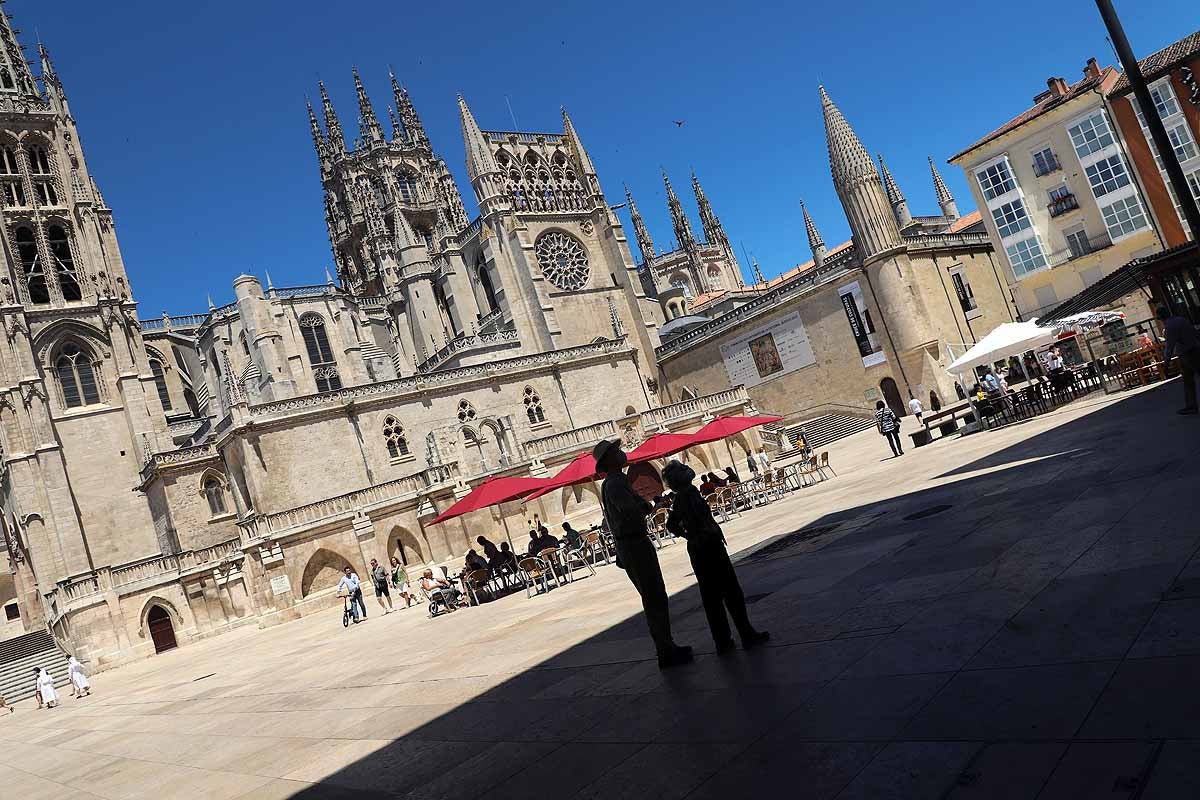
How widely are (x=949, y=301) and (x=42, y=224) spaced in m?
46.2

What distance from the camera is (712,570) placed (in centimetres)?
620

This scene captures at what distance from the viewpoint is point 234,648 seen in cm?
2208

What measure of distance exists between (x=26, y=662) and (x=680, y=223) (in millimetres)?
63715

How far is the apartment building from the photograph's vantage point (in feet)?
117

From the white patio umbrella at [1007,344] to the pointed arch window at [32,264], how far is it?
4288 cm

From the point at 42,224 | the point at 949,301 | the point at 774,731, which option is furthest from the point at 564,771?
the point at 42,224

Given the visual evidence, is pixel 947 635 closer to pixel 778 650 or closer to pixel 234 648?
pixel 778 650

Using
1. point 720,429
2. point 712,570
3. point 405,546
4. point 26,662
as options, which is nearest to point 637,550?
point 712,570

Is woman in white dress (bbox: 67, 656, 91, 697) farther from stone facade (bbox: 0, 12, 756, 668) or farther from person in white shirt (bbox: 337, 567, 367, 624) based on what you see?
person in white shirt (bbox: 337, 567, 367, 624)

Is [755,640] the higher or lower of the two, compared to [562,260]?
lower

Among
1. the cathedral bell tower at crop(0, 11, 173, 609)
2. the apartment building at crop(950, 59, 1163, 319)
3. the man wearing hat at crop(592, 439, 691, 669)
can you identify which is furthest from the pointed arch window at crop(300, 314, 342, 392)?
the man wearing hat at crop(592, 439, 691, 669)

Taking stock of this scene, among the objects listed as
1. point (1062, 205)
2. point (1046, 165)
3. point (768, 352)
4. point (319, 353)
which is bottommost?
point (768, 352)

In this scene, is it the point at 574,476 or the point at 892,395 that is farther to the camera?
the point at 892,395

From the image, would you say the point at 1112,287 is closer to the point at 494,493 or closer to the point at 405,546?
the point at 494,493
